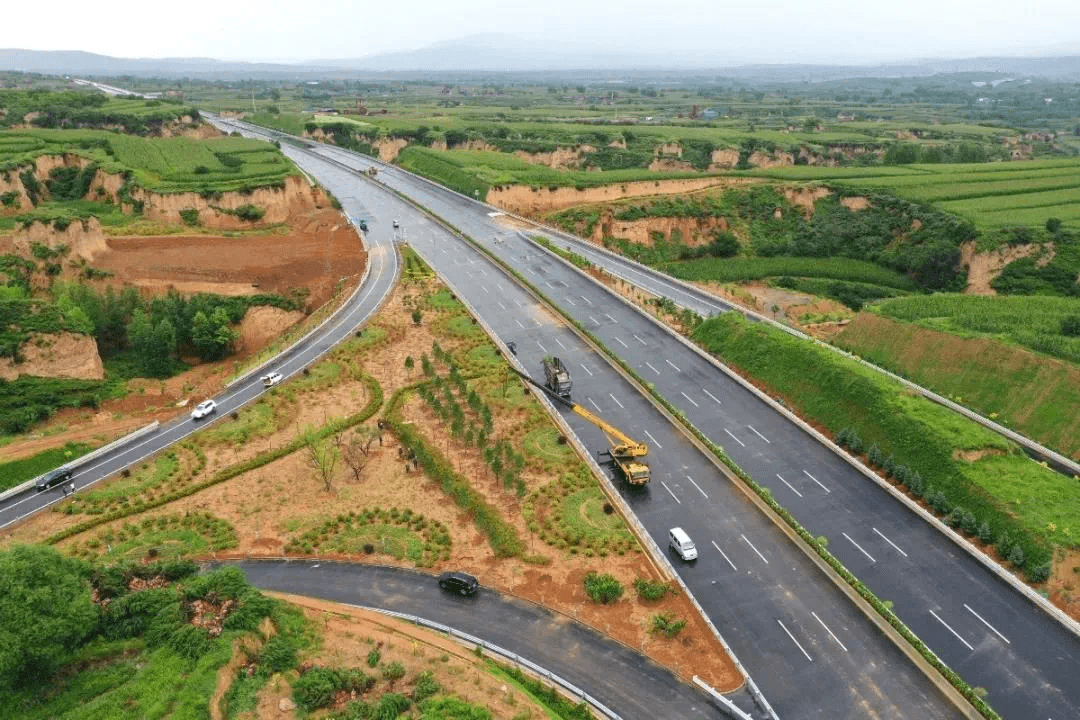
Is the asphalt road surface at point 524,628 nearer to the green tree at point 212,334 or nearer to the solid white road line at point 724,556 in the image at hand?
the solid white road line at point 724,556

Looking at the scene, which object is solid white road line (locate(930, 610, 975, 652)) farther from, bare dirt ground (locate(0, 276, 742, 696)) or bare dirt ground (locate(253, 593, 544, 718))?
bare dirt ground (locate(253, 593, 544, 718))

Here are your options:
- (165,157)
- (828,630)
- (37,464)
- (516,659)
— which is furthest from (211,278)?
(828,630)

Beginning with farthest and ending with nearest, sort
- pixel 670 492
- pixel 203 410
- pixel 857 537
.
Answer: pixel 203 410, pixel 670 492, pixel 857 537

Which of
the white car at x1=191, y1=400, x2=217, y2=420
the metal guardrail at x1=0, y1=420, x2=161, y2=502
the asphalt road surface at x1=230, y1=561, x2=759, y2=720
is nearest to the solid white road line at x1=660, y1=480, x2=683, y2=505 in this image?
the asphalt road surface at x1=230, y1=561, x2=759, y2=720

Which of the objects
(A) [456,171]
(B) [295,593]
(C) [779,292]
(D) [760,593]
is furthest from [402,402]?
(A) [456,171]

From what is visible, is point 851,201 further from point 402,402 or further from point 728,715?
point 728,715

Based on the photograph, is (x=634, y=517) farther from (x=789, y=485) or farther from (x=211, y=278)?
(x=211, y=278)
